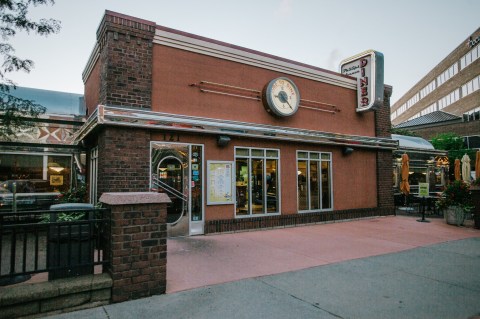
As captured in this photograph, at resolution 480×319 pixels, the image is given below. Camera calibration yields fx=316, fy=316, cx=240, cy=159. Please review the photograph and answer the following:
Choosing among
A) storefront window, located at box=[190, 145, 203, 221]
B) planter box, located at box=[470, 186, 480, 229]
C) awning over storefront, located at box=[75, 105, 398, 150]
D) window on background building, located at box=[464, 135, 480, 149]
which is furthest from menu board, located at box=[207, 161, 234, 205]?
window on background building, located at box=[464, 135, 480, 149]

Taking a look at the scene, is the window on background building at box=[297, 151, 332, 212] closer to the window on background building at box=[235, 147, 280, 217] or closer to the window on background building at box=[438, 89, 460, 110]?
the window on background building at box=[235, 147, 280, 217]

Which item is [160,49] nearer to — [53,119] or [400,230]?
[53,119]

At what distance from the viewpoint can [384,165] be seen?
44.1 ft

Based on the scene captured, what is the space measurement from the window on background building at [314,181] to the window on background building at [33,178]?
322 inches

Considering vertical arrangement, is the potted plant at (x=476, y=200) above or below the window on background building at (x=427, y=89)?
below

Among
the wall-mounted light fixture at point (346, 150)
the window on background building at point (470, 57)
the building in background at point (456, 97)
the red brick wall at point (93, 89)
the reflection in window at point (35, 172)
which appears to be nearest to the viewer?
the red brick wall at point (93, 89)

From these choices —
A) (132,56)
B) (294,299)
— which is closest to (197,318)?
(294,299)

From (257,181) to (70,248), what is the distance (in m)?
6.51

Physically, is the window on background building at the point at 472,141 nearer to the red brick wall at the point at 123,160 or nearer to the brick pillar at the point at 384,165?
the brick pillar at the point at 384,165

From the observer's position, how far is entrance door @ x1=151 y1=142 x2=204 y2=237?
8391mm

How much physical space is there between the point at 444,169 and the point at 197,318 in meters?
22.7

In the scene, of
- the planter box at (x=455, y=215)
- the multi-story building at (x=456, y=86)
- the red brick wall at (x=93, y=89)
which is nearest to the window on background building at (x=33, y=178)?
the red brick wall at (x=93, y=89)

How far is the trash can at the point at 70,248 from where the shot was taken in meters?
4.18

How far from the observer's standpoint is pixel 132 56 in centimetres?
805
